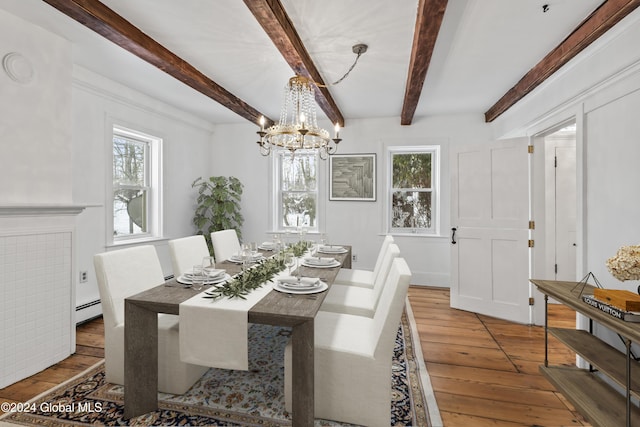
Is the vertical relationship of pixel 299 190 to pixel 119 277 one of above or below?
above

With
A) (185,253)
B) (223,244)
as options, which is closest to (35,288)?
(185,253)

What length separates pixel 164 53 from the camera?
100 inches

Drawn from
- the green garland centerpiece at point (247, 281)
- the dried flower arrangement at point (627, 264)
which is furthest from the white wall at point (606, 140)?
the green garland centerpiece at point (247, 281)

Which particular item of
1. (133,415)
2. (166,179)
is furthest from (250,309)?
(166,179)

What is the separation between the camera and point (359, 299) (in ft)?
8.18

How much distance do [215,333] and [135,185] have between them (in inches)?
123

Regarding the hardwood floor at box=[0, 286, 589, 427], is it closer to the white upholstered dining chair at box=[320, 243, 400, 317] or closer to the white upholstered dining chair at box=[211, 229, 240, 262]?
the white upholstered dining chair at box=[320, 243, 400, 317]

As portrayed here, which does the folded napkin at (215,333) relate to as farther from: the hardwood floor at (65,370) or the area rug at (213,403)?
the hardwood floor at (65,370)

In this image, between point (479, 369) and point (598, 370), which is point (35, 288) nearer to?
point (479, 369)

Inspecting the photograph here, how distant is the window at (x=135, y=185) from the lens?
3.68 meters

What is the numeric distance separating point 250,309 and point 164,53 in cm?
225

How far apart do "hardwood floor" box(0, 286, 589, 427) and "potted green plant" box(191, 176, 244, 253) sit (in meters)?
1.87

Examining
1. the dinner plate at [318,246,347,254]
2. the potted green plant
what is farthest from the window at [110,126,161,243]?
the dinner plate at [318,246,347,254]

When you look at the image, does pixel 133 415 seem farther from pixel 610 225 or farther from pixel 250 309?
pixel 610 225
